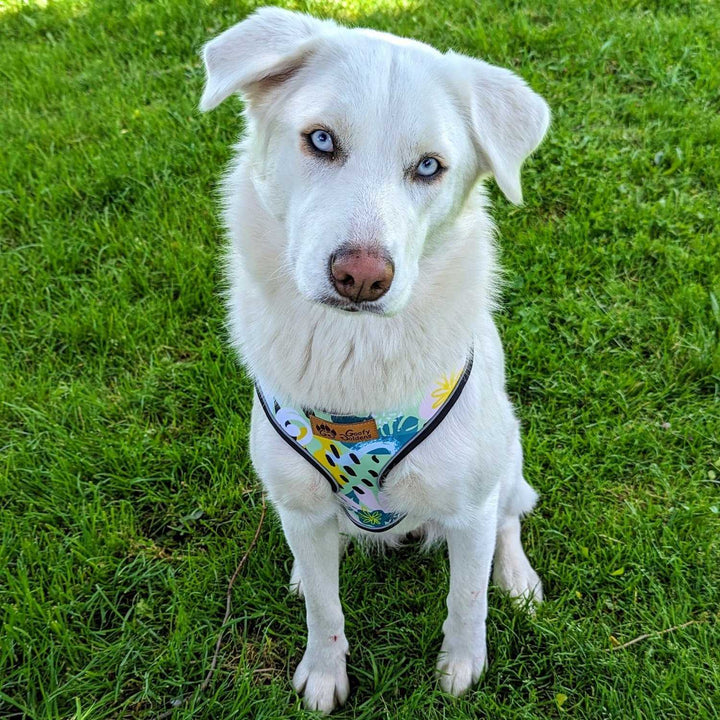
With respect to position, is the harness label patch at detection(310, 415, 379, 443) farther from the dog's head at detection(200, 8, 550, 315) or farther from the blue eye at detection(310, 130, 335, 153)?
the blue eye at detection(310, 130, 335, 153)

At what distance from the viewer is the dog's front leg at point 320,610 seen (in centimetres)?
251

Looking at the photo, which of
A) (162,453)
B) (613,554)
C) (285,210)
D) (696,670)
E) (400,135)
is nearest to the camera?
(400,135)

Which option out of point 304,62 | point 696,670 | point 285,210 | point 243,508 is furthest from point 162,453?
point 696,670

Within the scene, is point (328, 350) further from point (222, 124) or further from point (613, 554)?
point (222, 124)

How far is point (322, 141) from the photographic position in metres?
1.97

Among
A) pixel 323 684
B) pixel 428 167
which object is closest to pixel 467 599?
pixel 323 684

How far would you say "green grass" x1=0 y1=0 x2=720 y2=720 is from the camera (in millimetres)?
2785

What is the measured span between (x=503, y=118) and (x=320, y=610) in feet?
5.69

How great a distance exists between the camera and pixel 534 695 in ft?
8.84

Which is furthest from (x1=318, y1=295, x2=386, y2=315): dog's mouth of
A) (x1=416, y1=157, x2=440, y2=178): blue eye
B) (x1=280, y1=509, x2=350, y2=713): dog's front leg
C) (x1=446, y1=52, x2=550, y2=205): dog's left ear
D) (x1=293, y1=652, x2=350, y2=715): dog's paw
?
(x1=293, y1=652, x2=350, y2=715): dog's paw

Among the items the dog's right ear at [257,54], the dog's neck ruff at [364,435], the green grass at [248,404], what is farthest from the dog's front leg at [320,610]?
the dog's right ear at [257,54]

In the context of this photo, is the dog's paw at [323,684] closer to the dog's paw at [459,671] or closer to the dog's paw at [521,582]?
the dog's paw at [459,671]

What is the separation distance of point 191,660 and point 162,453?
97 centimetres

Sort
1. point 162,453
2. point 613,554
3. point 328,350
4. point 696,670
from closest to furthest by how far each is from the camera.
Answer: point 328,350 < point 696,670 < point 613,554 < point 162,453
